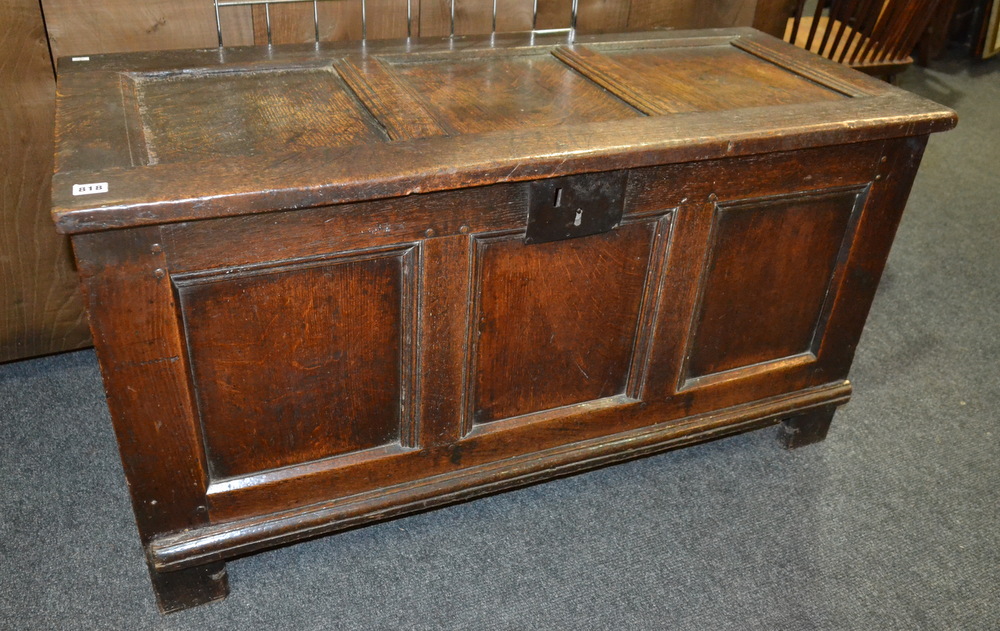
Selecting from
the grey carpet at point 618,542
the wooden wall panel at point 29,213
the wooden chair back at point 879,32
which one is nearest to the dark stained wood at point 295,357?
the grey carpet at point 618,542

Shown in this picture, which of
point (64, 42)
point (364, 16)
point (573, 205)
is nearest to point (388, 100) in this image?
point (573, 205)

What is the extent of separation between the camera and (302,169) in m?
1.27

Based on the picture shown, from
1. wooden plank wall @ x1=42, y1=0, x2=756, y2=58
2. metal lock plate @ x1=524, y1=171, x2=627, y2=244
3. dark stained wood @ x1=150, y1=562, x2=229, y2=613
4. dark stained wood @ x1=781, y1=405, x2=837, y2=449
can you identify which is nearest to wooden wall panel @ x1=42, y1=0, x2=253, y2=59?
wooden plank wall @ x1=42, y1=0, x2=756, y2=58

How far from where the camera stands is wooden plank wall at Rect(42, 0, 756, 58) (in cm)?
179

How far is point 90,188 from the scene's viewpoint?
117cm

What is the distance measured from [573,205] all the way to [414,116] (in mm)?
301

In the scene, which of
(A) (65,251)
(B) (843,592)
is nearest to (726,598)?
(B) (843,592)

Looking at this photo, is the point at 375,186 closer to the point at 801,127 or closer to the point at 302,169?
the point at 302,169

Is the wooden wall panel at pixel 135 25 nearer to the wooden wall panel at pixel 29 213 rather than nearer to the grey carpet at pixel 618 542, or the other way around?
the wooden wall panel at pixel 29 213

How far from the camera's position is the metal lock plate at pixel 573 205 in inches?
56.2

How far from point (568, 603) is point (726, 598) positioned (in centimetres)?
29

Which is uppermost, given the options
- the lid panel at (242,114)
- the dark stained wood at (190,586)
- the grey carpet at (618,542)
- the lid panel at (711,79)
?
the lid panel at (711,79)

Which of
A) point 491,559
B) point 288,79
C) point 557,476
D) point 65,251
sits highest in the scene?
point 288,79

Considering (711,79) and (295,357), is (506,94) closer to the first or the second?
(711,79)
